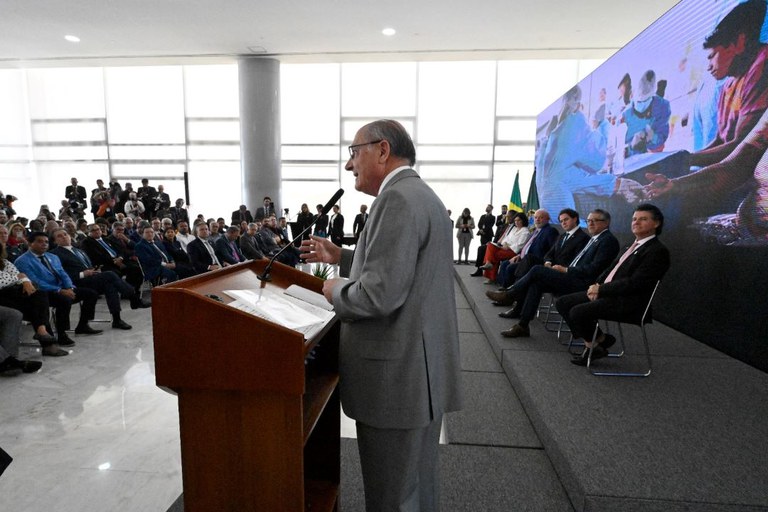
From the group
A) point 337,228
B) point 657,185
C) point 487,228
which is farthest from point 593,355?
point 337,228

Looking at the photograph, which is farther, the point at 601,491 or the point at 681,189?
the point at 681,189

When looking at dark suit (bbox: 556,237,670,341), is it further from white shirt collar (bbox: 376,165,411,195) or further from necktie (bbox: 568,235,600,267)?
white shirt collar (bbox: 376,165,411,195)

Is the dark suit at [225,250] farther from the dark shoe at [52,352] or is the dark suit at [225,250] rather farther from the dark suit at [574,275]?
the dark suit at [574,275]

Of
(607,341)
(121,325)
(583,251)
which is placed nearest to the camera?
(607,341)

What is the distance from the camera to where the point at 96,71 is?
10.4 m

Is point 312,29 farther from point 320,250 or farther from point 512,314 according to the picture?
point 320,250

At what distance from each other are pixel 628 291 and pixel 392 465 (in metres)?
2.09

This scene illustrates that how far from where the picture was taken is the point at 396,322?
1025 millimetres

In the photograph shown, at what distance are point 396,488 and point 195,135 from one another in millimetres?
11100

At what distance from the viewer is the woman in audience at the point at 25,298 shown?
3.32m

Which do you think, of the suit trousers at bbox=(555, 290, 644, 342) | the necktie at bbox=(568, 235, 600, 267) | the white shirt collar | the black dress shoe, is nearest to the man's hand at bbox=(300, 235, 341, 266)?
the white shirt collar

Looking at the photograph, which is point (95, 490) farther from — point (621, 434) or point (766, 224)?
point (766, 224)

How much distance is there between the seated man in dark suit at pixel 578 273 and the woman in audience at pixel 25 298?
369 cm

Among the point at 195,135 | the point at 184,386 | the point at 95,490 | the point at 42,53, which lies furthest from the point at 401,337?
the point at 42,53
